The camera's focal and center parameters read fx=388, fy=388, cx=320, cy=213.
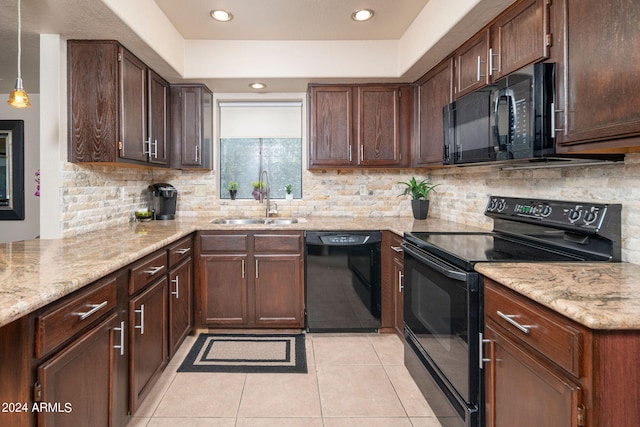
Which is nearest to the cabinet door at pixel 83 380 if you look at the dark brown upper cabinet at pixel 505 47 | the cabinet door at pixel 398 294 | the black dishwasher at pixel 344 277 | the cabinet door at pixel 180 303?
the cabinet door at pixel 180 303

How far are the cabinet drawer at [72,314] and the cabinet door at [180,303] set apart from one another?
926mm

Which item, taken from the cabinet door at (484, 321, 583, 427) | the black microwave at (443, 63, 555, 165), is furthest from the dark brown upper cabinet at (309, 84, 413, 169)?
the cabinet door at (484, 321, 583, 427)

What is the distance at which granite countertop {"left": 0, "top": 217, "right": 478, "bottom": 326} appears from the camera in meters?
1.18

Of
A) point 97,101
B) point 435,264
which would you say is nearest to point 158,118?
point 97,101

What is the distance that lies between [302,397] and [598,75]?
2090 millimetres

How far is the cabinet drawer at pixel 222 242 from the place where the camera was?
3.13 metres

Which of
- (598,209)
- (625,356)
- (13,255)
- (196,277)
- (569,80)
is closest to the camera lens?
(625,356)

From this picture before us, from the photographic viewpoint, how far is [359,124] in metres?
3.47

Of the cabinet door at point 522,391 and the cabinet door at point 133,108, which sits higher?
the cabinet door at point 133,108

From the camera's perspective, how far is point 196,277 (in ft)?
10.3

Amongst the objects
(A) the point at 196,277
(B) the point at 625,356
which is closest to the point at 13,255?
(A) the point at 196,277

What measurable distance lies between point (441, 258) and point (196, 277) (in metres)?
2.04

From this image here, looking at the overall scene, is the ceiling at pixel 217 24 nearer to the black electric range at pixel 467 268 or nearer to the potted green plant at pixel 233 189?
the potted green plant at pixel 233 189

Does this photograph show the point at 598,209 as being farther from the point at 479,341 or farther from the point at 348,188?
the point at 348,188
